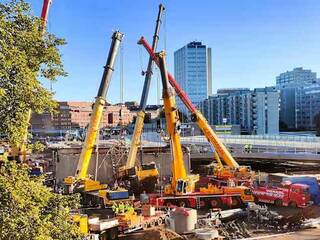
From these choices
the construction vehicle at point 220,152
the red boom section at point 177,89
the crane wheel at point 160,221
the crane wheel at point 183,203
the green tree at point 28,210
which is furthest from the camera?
the red boom section at point 177,89

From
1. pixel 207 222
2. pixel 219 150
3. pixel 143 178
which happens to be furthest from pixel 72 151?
pixel 207 222

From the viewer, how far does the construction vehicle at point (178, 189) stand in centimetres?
3247

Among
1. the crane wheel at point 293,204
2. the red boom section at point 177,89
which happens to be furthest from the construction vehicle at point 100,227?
the red boom section at point 177,89

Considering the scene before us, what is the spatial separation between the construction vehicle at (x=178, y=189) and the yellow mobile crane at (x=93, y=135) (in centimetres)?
369

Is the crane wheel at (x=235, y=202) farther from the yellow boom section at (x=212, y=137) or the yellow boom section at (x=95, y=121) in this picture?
the yellow boom section at (x=95, y=121)

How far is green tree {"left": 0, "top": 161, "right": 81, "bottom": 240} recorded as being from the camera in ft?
31.4

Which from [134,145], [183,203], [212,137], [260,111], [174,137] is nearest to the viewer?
[174,137]

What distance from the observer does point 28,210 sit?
9992 millimetres

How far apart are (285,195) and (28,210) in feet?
84.9

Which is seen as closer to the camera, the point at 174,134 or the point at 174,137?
the point at 174,137

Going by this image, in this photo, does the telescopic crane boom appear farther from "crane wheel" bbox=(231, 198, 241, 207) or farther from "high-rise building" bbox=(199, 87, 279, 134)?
"high-rise building" bbox=(199, 87, 279, 134)

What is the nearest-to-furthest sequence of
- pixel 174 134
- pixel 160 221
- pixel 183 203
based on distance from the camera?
pixel 160 221 < pixel 174 134 < pixel 183 203

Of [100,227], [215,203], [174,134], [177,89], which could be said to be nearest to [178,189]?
[215,203]

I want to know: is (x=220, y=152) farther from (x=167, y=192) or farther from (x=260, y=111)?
(x=260, y=111)
